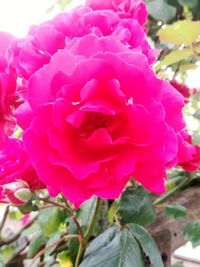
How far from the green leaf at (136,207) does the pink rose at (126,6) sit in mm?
272

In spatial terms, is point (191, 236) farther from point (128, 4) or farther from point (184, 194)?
point (128, 4)

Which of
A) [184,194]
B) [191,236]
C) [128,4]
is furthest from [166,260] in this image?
[128,4]

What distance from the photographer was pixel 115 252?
0.45 meters

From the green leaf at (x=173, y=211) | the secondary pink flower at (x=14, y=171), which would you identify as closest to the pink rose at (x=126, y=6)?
the secondary pink flower at (x=14, y=171)

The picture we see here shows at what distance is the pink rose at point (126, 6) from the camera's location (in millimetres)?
410

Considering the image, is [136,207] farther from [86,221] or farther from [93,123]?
[93,123]

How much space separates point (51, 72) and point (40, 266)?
1.67 feet

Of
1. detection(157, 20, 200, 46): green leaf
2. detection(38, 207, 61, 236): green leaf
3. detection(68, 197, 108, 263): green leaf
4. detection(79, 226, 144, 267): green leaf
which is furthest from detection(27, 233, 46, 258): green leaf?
detection(157, 20, 200, 46): green leaf

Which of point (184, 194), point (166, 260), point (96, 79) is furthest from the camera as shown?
point (184, 194)

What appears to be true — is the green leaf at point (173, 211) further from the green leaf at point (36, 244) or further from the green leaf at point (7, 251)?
the green leaf at point (7, 251)

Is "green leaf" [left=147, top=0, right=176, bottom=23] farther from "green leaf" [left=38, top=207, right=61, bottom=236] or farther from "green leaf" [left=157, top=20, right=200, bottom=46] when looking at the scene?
"green leaf" [left=38, top=207, right=61, bottom=236]

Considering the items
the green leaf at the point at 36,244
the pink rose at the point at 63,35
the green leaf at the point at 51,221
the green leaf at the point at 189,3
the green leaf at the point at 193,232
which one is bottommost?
the green leaf at the point at 36,244

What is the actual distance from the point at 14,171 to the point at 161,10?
0.55 m

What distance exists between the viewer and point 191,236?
0.73m
